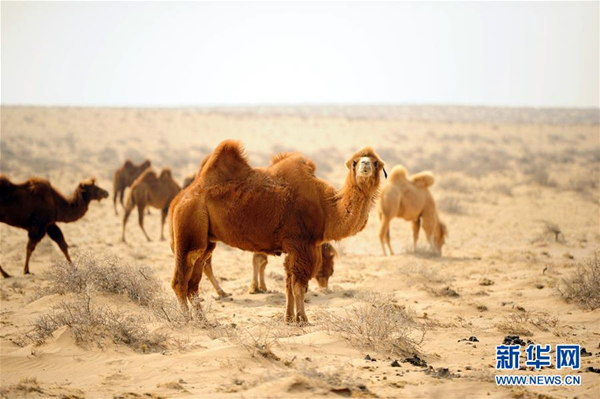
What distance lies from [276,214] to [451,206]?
14609mm

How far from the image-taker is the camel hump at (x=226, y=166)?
317 inches

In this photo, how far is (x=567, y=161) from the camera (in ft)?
116

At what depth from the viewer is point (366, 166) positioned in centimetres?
743

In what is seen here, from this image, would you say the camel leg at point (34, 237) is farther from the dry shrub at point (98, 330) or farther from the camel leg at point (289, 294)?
the camel leg at point (289, 294)

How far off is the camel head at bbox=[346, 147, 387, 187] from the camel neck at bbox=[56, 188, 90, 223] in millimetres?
7488

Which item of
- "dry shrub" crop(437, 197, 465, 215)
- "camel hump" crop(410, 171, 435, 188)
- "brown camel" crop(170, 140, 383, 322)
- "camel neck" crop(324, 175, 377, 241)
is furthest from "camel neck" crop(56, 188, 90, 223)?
"dry shrub" crop(437, 197, 465, 215)

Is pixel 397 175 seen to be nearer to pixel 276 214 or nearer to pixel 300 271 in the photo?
pixel 276 214

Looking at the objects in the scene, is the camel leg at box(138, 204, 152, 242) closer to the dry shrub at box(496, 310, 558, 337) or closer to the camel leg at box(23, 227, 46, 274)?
the camel leg at box(23, 227, 46, 274)

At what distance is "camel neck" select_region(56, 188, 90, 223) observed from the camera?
12.8 meters

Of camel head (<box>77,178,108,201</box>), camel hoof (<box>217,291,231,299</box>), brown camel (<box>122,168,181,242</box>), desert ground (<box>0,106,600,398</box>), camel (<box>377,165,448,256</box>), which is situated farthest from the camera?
brown camel (<box>122,168,181,242</box>)

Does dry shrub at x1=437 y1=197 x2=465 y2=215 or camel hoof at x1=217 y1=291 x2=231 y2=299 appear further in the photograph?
dry shrub at x1=437 y1=197 x2=465 y2=215

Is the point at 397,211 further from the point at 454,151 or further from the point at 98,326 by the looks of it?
the point at 454,151

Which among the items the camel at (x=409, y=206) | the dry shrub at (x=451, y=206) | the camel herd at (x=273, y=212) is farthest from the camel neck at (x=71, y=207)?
the dry shrub at (x=451, y=206)

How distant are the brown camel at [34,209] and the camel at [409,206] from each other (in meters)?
7.00
